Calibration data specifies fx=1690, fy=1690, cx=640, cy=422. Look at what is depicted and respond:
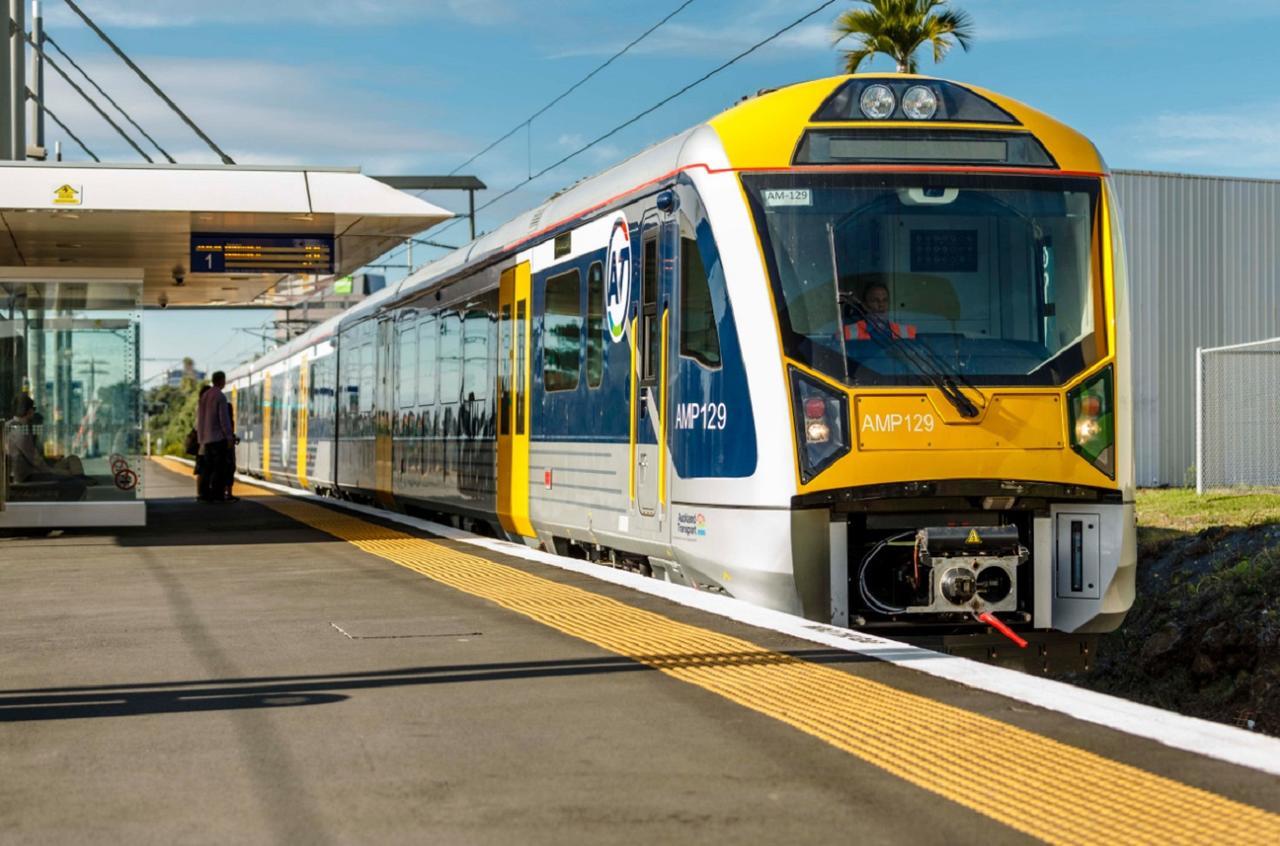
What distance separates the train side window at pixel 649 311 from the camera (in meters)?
11.3

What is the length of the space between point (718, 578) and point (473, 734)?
14.0 ft

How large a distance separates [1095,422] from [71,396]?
35.6 ft

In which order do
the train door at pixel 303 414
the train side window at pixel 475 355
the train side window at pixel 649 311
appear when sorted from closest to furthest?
1. the train side window at pixel 649 311
2. the train side window at pixel 475 355
3. the train door at pixel 303 414

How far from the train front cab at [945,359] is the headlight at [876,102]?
0.06 ft

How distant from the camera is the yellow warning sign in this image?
16.0 m

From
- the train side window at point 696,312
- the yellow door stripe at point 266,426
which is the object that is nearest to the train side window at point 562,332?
the train side window at point 696,312

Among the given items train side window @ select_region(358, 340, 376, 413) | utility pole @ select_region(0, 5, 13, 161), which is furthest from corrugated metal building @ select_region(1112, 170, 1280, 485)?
utility pole @ select_region(0, 5, 13, 161)

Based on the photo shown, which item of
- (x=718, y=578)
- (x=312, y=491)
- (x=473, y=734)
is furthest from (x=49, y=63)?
(x=473, y=734)

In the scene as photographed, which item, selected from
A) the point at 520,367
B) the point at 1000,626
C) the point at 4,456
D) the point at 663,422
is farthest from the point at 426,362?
the point at 1000,626

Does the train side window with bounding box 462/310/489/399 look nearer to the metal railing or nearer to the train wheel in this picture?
the train wheel

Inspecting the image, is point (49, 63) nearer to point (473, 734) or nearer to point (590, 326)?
point (590, 326)

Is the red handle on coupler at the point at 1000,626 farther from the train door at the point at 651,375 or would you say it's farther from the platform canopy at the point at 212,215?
the platform canopy at the point at 212,215

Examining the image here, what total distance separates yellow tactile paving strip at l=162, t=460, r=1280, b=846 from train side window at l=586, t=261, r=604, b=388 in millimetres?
3197

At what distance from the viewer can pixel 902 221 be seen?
32.8 ft
